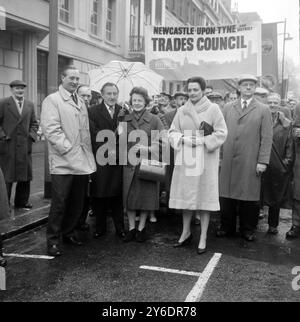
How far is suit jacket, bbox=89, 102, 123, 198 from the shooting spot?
204 inches

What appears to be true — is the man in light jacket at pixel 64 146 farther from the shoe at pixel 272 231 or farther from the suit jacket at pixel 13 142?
the shoe at pixel 272 231

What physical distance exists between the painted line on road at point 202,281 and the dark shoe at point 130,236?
3.52 ft

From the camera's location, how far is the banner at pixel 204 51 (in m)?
8.77

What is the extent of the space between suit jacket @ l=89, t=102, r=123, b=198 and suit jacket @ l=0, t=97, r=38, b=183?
1.85 meters

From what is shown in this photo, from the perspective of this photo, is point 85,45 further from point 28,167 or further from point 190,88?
point 190,88

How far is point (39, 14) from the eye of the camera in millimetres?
11508

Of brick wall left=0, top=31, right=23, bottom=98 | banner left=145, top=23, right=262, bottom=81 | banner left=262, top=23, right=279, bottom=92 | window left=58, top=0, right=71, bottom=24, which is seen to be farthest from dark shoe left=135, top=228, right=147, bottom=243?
window left=58, top=0, right=71, bottom=24

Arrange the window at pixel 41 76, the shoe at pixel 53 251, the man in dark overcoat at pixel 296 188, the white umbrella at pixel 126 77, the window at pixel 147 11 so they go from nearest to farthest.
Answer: the shoe at pixel 53 251 → the man in dark overcoat at pixel 296 188 → the white umbrella at pixel 126 77 → the window at pixel 41 76 → the window at pixel 147 11

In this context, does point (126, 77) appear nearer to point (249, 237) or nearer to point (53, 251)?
point (249, 237)

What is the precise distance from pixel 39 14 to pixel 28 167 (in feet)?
20.6

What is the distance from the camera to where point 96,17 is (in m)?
17.4

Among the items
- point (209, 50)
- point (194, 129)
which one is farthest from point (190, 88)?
point (209, 50)

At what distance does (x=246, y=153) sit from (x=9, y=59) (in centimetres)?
826

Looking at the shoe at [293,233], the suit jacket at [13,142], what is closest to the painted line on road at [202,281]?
the shoe at [293,233]
